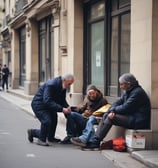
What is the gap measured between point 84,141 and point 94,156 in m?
0.69

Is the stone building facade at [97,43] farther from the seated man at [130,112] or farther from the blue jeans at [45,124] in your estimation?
the blue jeans at [45,124]

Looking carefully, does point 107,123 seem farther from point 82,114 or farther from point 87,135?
point 82,114

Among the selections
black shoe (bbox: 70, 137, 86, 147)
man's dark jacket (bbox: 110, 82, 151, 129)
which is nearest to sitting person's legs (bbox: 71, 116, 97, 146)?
black shoe (bbox: 70, 137, 86, 147)

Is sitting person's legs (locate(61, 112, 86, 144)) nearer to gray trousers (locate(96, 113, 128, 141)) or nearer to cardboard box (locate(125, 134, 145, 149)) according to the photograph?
gray trousers (locate(96, 113, 128, 141))

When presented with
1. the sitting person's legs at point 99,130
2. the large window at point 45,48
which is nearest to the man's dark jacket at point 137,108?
the sitting person's legs at point 99,130

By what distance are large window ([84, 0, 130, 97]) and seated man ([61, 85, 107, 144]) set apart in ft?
5.22

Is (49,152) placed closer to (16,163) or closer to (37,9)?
(16,163)

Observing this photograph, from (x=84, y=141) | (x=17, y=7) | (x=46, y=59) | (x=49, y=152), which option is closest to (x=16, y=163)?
(x=49, y=152)

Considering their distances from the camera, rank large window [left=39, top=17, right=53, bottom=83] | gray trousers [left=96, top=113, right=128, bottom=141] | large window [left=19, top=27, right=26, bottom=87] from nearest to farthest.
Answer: gray trousers [left=96, top=113, right=128, bottom=141] → large window [left=39, top=17, right=53, bottom=83] → large window [left=19, top=27, right=26, bottom=87]

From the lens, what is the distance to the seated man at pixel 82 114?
1012 cm

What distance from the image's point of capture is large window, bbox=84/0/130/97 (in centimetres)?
1205

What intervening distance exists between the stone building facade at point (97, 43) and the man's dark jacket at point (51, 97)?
1.56 m

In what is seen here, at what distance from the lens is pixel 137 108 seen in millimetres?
9094

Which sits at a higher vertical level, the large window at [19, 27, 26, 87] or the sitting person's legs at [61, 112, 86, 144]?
the large window at [19, 27, 26, 87]
